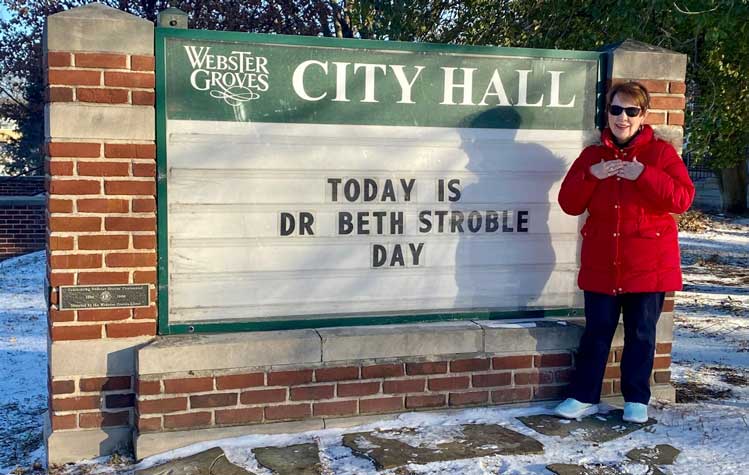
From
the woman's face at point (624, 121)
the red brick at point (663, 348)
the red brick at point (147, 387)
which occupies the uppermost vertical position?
the woman's face at point (624, 121)

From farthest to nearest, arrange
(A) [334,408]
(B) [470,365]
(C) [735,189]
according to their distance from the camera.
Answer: (C) [735,189] → (B) [470,365] → (A) [334,408]

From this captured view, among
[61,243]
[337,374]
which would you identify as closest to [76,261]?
[61,243]

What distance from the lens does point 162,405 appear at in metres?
3.70

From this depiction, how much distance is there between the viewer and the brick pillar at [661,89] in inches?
175

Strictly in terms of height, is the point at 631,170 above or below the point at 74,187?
above

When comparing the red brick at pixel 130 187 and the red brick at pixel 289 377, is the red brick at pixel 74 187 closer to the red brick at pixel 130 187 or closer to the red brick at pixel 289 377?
the red brick at pixel 130 187

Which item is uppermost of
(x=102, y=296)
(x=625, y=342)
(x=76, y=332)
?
(x=102, y=296)

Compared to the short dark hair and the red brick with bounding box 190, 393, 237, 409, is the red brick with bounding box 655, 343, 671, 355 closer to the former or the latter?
the short dark hair

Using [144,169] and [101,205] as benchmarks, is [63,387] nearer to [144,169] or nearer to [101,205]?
[101,205]

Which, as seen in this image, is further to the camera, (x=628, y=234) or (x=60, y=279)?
(x=628, y=234)

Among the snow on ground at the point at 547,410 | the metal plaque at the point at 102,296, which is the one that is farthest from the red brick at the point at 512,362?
the metal plaque at the point at 102,296

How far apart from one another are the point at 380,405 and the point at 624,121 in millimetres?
2030

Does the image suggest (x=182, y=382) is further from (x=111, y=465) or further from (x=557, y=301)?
(x=557, y=301)

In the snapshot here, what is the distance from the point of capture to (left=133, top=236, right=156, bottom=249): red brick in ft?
12.3
